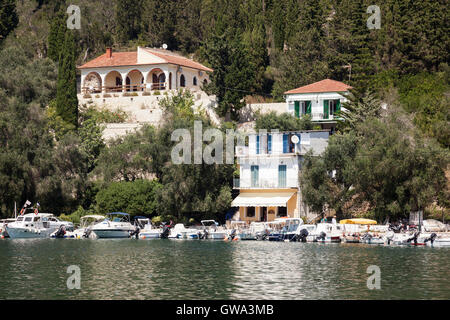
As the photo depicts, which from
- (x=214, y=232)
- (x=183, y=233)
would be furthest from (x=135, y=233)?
(x=214, y=232)

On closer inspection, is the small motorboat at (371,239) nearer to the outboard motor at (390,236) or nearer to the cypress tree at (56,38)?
the outboard motor at (390,236)

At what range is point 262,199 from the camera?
55.7 m

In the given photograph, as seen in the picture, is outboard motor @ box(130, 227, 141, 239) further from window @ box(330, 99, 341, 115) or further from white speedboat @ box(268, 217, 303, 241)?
window @ box(330, 99, 341, 115)

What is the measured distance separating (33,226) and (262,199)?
56.4 feet

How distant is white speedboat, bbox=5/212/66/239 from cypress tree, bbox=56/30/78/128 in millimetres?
13058

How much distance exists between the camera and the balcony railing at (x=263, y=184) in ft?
184

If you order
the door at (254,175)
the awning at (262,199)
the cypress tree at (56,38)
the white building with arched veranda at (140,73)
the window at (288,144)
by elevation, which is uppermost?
the cypress tree at (56,38)

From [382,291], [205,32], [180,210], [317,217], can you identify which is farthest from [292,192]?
[205,32]

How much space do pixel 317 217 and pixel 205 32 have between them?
4424 cm

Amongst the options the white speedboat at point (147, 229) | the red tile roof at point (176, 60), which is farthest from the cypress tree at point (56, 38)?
the white speedboat at point (147, 229)

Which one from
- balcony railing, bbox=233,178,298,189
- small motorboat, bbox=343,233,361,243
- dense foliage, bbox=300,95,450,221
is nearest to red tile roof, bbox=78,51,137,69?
balcony railing, bbox=233,178,298,189

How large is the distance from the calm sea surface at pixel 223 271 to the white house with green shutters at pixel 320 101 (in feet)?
67.6

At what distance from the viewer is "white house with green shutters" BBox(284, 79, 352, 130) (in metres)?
64.5
